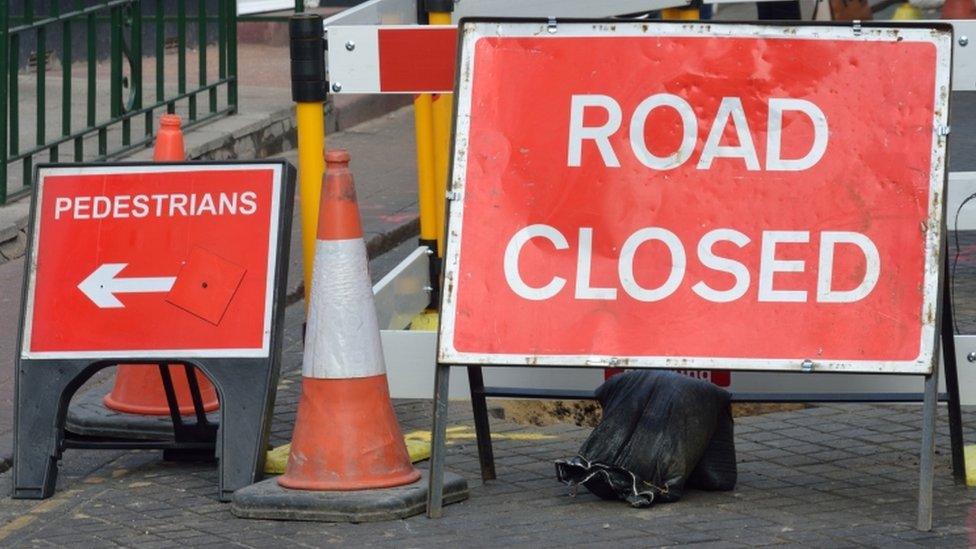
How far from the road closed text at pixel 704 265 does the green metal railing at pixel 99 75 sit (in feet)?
15.8

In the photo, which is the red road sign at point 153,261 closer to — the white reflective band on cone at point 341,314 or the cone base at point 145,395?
the white reflective band on cone at point 341,314

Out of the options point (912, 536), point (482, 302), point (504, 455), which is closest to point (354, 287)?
point (482, 302)

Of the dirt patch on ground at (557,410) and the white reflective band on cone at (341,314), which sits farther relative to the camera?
the dirt patch on ground at (557,410)

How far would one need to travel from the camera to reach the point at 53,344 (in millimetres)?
5797

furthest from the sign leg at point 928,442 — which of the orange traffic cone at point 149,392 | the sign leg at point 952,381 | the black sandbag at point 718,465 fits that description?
the orange traffic cone at point 149,392

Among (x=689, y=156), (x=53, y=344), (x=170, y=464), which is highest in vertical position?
(x=689, y=156)

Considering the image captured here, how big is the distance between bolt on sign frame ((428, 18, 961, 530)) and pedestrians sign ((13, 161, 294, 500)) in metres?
0.77

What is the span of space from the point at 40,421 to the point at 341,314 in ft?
3.31

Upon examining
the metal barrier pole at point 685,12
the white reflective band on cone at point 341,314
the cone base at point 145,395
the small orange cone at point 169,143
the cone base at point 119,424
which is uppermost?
the metal barrier pole at point 685,12

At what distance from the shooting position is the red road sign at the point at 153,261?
5.77 m

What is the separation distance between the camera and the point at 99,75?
10.9 meters

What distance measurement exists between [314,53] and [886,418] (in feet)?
7.73

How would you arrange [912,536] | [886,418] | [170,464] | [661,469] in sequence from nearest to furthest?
[912,536] < [661,469] < [170,464] < [886,418]

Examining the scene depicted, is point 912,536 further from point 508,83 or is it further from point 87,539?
point 87,539
